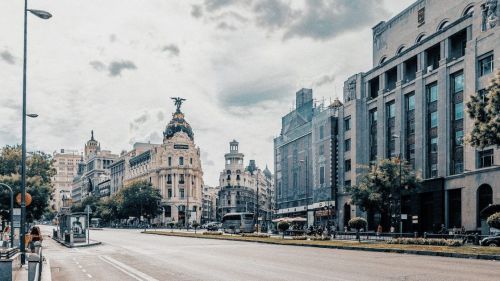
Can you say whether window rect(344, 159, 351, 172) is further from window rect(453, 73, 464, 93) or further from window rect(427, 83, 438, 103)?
window rect(453, 73, 464, 93)

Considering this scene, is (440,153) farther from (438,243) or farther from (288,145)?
(288,145)

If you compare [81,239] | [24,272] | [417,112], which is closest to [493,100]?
[24,272]

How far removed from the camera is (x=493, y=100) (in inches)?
1214

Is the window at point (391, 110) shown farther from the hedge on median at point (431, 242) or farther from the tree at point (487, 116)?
the tree at point (487, 116)

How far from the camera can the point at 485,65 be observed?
49.8 m

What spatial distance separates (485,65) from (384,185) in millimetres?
14521

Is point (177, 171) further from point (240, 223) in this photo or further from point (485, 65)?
point (485, 65)

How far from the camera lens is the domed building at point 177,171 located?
155375mm

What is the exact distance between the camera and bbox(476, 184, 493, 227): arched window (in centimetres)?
4897

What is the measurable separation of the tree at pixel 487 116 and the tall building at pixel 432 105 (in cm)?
1409

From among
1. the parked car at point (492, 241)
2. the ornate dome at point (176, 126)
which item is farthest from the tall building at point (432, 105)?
the ornate dome at point (176, 126)

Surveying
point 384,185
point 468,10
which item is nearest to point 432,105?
point 468,10

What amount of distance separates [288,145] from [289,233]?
42387 millimetres

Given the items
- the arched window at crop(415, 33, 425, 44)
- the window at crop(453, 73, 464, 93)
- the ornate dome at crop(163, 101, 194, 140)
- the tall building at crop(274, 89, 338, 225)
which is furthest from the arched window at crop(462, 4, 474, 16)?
the ornate dome at crop(163, 101, 194, 140)
